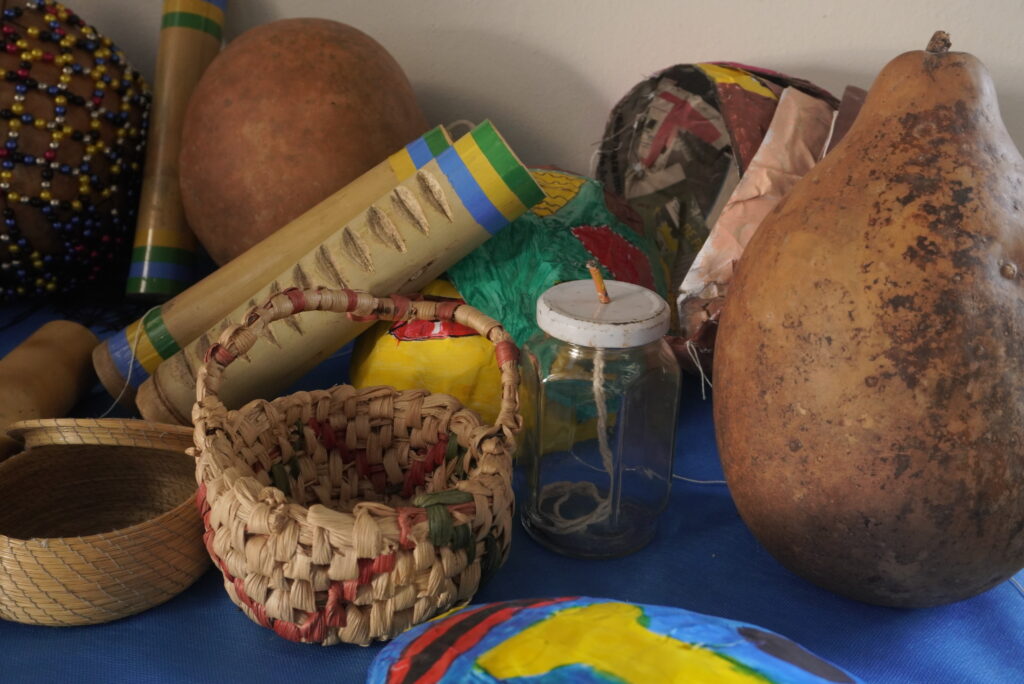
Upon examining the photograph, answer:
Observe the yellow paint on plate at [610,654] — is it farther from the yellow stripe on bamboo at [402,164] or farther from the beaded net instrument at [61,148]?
the beaded net instrument at [61,148]

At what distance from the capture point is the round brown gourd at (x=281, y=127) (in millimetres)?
1172

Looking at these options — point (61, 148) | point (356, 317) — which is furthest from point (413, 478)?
point (61, 148)

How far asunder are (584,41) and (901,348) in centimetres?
86

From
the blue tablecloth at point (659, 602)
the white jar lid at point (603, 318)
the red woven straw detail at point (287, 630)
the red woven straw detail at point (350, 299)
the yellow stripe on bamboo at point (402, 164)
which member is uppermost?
the yellow stripe on bamboo at point (402, 164)

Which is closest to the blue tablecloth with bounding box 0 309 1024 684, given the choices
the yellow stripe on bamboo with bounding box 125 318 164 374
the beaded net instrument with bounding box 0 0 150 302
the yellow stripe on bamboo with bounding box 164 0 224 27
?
the yellow stripe on bamboo with bounding box 125 318 164 374

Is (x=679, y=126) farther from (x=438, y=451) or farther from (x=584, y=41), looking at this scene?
(x=438, y=451)

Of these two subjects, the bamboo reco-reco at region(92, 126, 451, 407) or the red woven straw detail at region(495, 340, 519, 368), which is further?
the bamboo reco-reco at region(92, 126, 451, 407)

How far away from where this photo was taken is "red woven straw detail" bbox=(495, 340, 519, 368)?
79 cm

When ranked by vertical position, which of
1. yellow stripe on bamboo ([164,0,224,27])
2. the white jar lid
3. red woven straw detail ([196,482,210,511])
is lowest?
red woven straw detail ([196,482,210,511])

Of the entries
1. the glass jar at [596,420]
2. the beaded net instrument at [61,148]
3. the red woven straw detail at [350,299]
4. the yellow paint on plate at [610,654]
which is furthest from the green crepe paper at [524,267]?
the beaded net instrument at [61,148]

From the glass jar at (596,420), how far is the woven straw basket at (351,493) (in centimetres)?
8

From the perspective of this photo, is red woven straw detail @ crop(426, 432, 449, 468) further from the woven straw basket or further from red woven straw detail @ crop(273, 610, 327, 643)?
red woven straw detail @ crop(273, 610, 327, 643)

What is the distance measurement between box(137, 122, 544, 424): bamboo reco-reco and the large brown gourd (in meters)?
0.35

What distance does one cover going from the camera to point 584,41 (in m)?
1.36
